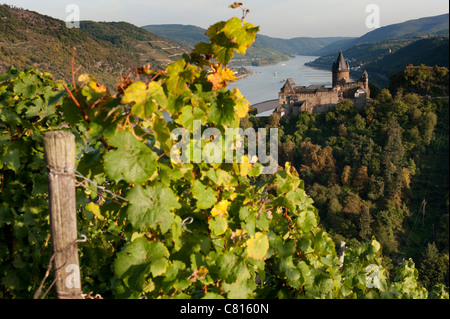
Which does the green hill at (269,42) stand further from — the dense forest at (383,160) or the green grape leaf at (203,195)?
the green grape leaf at (203,195)

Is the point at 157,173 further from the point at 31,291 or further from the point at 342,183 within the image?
the point at 342,183

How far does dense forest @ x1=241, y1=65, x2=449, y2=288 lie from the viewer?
74.8 feet

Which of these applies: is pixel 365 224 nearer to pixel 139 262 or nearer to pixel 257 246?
pixel 257 246

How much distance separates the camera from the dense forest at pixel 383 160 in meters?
22.8

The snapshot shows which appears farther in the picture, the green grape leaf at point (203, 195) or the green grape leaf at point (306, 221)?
the green grape leaf at point (306, 221)

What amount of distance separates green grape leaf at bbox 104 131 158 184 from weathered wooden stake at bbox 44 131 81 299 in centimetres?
14

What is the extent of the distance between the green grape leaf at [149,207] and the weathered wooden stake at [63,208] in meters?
0.21

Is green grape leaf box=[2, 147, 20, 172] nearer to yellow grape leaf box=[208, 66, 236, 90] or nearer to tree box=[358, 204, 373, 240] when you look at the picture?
yellow grape leaf box=[208, 66, 236, 90]

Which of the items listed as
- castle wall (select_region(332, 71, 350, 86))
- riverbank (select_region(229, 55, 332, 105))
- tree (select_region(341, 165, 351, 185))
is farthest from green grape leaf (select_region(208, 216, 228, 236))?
riverbank (select_region(229, 55, 332, 105))

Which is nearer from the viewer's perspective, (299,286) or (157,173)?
(157,173)

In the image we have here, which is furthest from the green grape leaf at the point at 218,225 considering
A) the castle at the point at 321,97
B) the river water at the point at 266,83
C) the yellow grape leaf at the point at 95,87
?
the river water at the point at 266,83

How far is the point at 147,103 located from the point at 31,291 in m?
1.71

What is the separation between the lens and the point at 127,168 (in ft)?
3.72

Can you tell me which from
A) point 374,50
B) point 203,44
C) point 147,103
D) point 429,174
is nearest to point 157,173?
point 147,103
